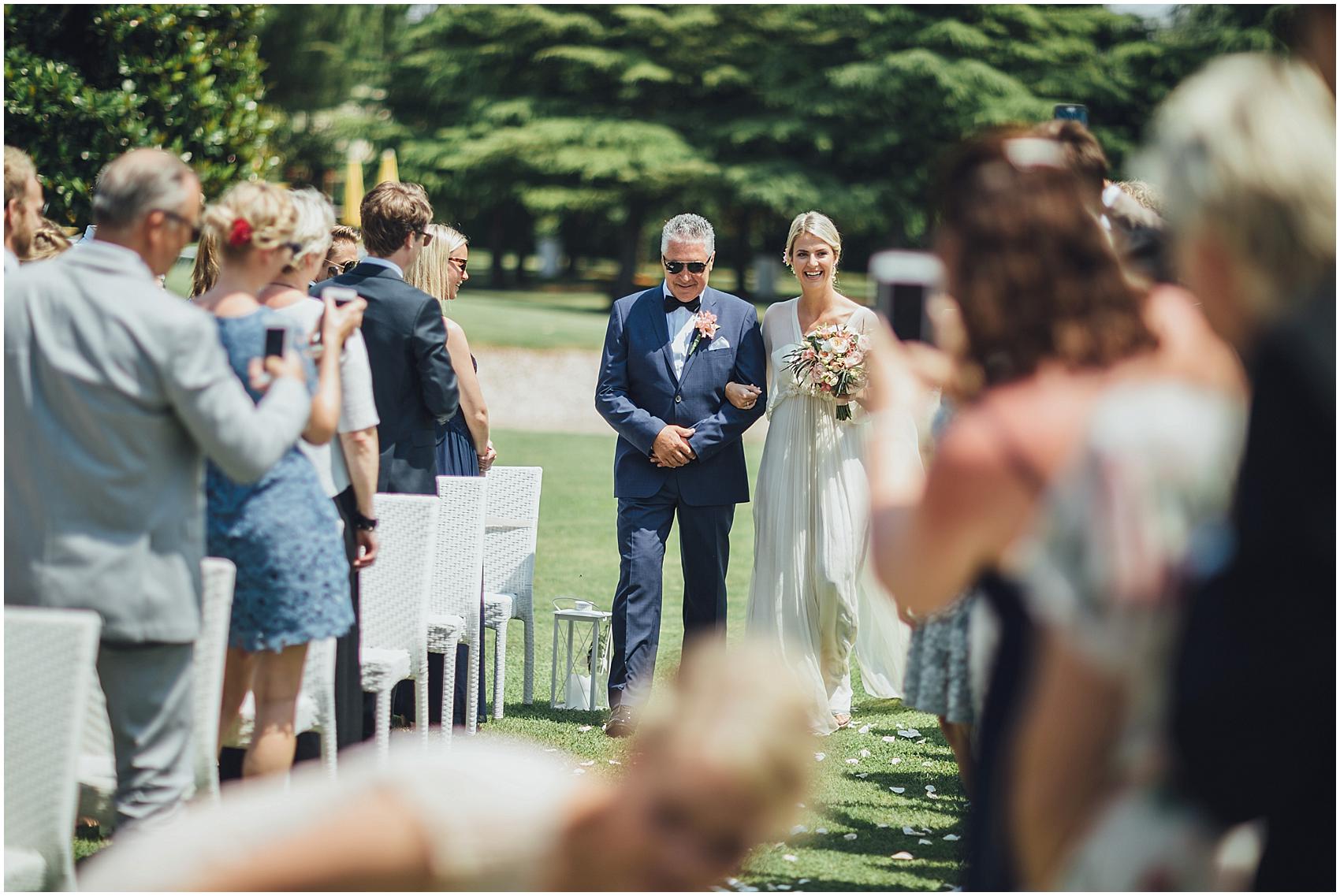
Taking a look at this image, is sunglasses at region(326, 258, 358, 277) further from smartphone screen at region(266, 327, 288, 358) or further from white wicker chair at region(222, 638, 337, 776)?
smartphone screen at region(266, 327, 288, 358)

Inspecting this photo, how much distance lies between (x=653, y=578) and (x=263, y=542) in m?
3.15

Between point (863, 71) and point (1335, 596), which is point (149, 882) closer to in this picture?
point (1335, 596)

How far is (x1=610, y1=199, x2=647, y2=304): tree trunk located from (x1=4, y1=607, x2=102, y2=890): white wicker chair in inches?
1603

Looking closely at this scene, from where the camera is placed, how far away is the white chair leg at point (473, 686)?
19.5ft

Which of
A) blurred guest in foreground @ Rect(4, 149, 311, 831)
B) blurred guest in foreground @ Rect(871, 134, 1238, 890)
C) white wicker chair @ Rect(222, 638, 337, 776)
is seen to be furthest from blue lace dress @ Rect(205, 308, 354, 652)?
blurred guest in foreground @ Rect(871, 134, 1238, 890)

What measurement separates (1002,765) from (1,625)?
2.20 metres

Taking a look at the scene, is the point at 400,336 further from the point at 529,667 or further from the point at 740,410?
the point at 529,667

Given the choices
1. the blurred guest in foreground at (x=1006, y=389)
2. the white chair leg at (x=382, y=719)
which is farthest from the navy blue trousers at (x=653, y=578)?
the blurred guest in foreground at (x=1006, y=389)

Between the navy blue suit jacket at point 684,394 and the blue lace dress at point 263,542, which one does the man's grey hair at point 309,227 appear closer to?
the blue lace dress at point 263,542

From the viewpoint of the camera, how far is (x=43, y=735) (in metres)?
3.05

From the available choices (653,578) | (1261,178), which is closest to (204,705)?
(1261,178)

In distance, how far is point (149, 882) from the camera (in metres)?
2.05

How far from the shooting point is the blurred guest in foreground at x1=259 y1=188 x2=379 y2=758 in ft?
13.6

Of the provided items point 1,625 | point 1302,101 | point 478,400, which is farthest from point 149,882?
point 478,400
